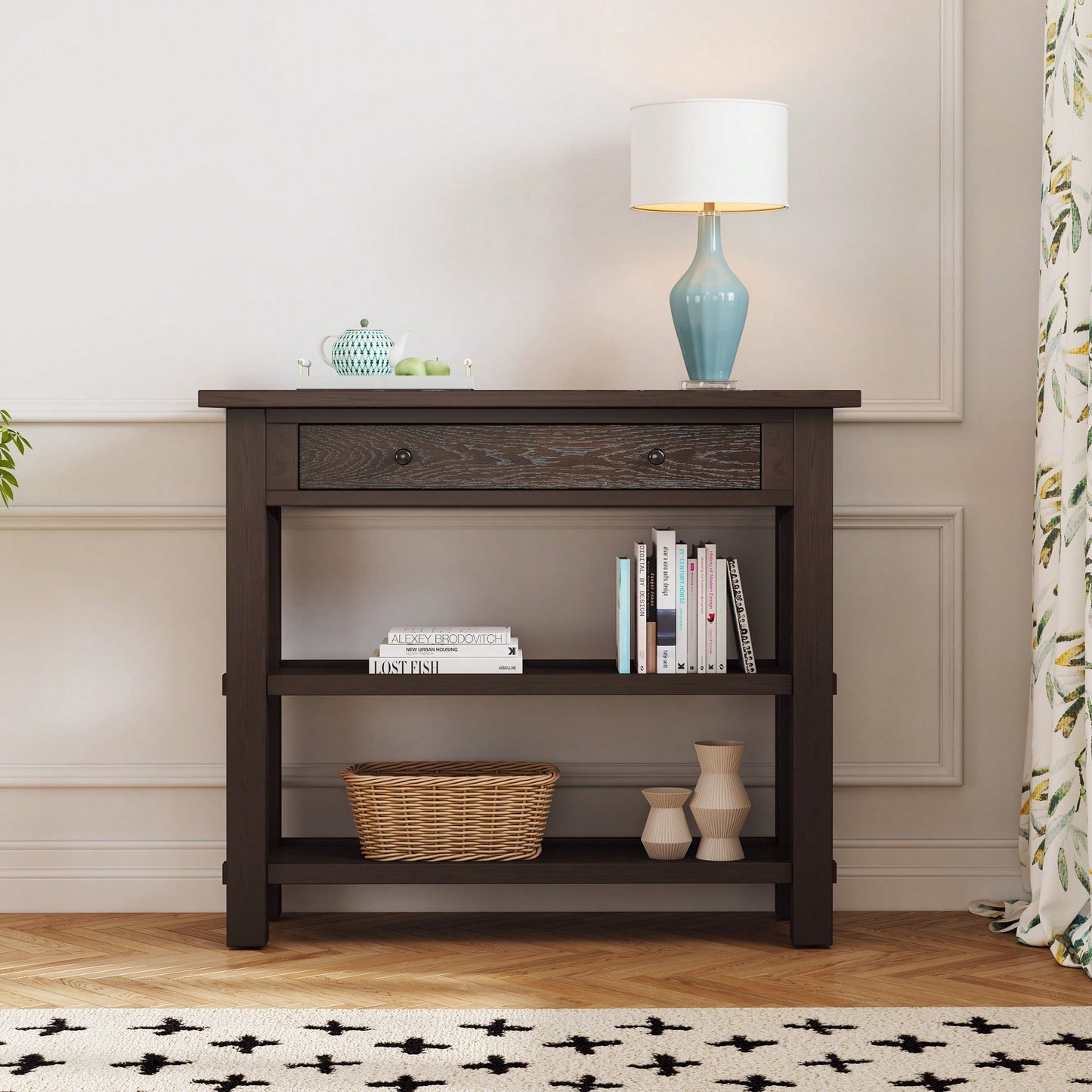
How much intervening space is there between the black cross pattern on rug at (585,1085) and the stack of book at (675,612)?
0.76 metres

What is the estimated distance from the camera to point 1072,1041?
5.53 feet

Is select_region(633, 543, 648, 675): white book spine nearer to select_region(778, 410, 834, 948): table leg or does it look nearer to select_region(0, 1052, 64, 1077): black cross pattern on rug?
select_region(778, 410, 834, 948): table leg

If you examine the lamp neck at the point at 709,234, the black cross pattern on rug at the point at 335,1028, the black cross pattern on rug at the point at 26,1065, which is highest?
the lamp neck at the point at 709,234

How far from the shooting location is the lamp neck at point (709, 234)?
2.23 m

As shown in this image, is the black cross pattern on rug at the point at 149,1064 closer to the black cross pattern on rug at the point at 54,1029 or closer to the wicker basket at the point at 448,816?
the black cross pattern on rug at the point at 54,1029

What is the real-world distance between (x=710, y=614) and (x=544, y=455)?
42 centimetres

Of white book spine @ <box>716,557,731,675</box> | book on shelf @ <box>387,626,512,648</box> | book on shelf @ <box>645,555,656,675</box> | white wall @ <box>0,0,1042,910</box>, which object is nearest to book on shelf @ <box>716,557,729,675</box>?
white book spine @ <box>716,557,731,675</box>

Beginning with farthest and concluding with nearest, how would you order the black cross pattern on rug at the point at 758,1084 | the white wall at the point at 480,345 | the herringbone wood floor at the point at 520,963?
the white wall at the point at 480,345 < the herringbone wood floor at the point at 520,963 < the black cross pattern on rug at the point at 758,1084

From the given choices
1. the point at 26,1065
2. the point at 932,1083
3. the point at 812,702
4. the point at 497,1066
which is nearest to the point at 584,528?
the point at 812,702

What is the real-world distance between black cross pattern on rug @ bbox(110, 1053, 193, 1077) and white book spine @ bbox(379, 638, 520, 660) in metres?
0.76

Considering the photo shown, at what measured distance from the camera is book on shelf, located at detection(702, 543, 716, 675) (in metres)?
2.16

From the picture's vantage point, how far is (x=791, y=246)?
2430 millimetres

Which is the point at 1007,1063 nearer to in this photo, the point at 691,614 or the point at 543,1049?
the point at 543,1049

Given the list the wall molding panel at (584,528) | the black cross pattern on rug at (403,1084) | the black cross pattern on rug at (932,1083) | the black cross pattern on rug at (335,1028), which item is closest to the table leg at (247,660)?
the wall molding panel at (584,528)
